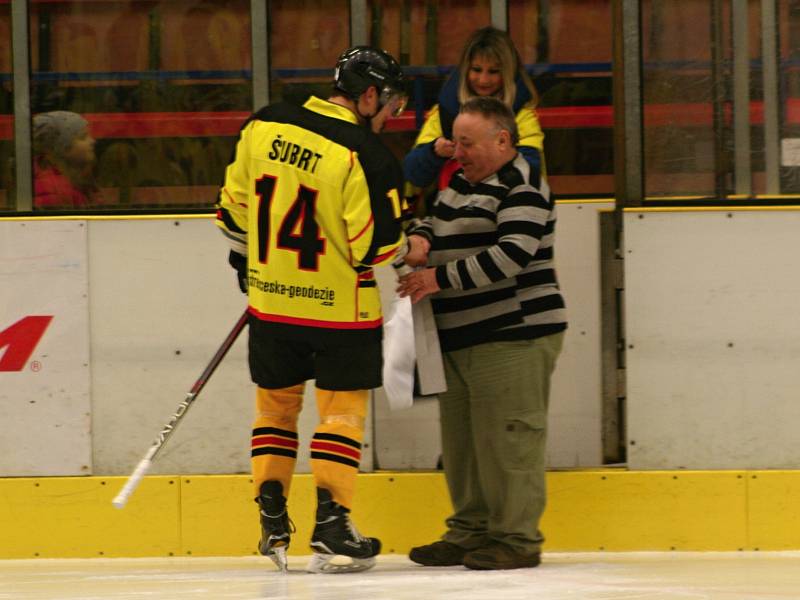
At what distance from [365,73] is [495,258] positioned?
2.40 feet

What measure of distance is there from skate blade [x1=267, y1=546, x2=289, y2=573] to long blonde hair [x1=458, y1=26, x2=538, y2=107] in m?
1.65

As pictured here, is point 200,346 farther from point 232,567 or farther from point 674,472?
point 674,472

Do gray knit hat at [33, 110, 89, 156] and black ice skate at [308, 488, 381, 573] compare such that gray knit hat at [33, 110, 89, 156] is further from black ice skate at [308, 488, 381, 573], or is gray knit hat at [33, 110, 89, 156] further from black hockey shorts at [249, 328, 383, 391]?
black ice skate at [308, 488, 381, 573]

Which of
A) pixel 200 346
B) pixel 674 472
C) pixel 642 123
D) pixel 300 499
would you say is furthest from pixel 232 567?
pixel 642 123

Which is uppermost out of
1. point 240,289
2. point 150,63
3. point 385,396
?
point 150,63

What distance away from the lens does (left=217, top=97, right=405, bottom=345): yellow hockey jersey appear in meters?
5.33

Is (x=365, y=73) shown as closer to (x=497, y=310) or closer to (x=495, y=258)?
(x=495, y=258)

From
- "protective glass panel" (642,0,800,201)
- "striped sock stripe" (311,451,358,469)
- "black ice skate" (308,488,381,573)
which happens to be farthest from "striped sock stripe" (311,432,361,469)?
"protective glass panel" (642,0,800,201)

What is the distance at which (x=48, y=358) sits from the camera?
6176 millimetres

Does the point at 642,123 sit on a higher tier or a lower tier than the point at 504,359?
higher

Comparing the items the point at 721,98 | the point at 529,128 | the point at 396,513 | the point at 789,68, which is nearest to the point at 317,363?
the point at 396,513

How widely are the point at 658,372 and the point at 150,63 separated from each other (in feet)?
7.17

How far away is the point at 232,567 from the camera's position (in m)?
5.87

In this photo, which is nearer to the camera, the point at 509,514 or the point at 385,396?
the point at 509,514
